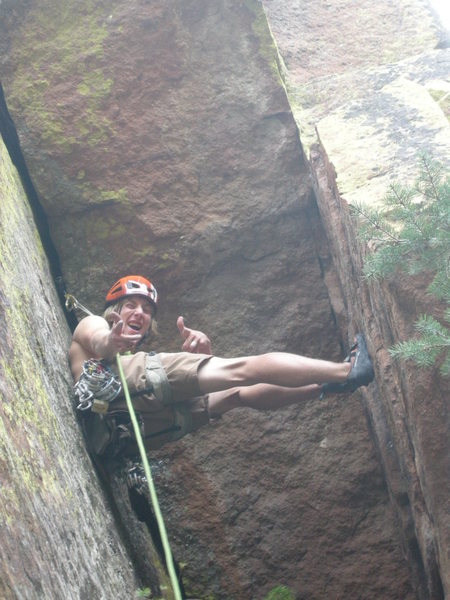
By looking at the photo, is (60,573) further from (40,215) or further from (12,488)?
(40,215)

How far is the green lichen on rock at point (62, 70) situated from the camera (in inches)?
233

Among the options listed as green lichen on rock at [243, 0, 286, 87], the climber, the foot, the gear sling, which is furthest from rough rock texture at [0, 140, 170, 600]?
green lichen on rock at [243, 0, 286, 87]

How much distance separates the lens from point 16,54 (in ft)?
20.1

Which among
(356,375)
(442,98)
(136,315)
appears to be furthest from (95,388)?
(442,98)

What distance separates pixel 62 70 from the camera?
612 centimetres

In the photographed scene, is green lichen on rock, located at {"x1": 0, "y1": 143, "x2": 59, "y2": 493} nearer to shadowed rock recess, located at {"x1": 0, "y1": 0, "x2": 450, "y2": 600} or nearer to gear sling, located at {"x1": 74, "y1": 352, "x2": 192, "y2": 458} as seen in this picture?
shadowed rock recess, located at {"x1": 0, "y1": 0, "x2": 450, "y2": 600}

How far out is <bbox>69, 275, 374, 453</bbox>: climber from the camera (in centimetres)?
428

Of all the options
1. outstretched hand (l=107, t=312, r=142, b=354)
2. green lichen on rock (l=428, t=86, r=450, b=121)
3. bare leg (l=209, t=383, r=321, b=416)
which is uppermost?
green lichen on rock (l=428, t=86, r=450, b=121)

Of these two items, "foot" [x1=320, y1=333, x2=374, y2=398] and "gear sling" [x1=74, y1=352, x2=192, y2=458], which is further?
"foot" [x1=320, y1=333, x2=374, y2=398]

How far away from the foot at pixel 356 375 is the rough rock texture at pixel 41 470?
1.55 metres

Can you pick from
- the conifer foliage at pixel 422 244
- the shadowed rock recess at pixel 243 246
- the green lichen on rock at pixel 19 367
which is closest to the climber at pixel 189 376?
the shadowed rock recess at pixel 243 246

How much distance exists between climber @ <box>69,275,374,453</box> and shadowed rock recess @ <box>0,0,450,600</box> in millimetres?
168

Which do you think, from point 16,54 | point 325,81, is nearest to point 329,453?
point 325,81

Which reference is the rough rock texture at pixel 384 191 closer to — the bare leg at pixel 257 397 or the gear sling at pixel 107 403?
the bare leg at pixel 257 397
